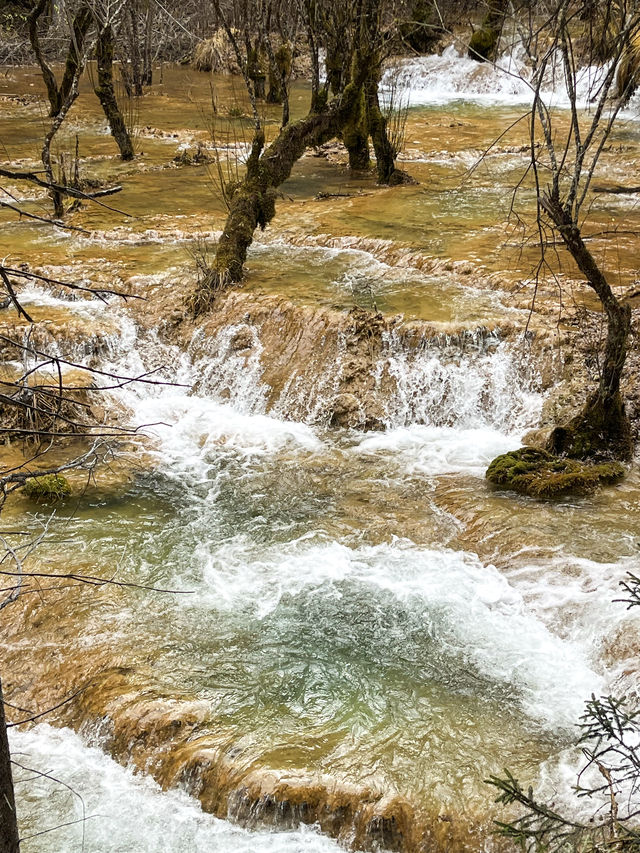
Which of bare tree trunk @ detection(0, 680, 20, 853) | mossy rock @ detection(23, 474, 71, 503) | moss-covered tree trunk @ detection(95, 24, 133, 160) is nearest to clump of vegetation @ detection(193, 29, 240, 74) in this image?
moss-covered tree trunk @ detection(95, 24, 133, 160)

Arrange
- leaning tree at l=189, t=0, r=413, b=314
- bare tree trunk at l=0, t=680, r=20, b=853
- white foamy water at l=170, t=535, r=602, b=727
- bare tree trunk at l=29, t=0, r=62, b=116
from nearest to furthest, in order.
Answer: bare tree trunk at l=0, t=680, r=20, b=853 → white foamy water at l=170, t=535, r=602, b=727 → leaning tree at l=189, t=0, r=413, b=314 → bare tree trunk at l=29, t=0, r=62, b=116

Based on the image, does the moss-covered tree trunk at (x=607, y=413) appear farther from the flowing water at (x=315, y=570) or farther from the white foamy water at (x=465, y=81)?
the white foamy water at (x=465, y=81)

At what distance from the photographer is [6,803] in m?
2.41

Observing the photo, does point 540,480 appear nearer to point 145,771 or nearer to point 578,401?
point 578,401

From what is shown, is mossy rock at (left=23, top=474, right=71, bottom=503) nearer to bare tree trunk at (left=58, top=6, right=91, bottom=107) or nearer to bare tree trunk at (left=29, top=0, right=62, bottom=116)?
bare tree trunk at (left=58, top=6, right=91, bottom=107)

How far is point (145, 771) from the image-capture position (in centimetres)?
422

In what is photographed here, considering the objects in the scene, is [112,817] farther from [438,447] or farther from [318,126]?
[318,126]

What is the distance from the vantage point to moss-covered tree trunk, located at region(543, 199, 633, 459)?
19.5 feet

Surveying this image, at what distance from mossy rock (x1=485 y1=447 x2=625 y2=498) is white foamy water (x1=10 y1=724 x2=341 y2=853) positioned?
3229mm

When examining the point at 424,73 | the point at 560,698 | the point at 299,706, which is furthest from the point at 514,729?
the point at 424,73

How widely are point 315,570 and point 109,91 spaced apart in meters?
10.5

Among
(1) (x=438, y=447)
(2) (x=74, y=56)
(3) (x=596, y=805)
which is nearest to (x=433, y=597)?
(3) (x=596, y=805)

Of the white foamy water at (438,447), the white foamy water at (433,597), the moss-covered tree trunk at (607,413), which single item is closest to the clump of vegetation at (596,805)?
the white foamy water at (433,597)

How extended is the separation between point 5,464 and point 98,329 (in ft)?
7.39
